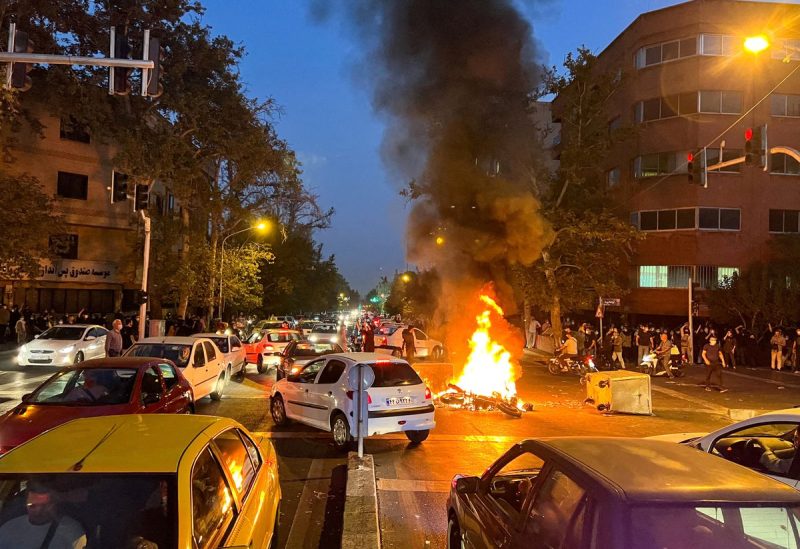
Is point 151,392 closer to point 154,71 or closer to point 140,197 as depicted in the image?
point 154,71

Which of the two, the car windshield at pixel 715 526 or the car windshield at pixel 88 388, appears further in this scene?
the car windshield at pixel 88 388

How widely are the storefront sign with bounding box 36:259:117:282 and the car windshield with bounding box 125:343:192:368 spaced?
2333cm

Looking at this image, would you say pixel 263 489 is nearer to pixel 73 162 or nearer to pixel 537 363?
pixel 537 363

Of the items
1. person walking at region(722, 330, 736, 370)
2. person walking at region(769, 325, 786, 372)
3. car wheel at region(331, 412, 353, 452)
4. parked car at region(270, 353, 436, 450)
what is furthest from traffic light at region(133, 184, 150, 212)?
person walking at region(769, 325, 786, 372)

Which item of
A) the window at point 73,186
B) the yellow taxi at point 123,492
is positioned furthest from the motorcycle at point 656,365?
the window at point 73,186

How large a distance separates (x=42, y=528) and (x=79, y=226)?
34458mm

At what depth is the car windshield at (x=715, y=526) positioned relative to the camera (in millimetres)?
2506

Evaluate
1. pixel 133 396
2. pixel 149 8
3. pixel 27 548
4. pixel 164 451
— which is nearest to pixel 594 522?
pixel 164 451

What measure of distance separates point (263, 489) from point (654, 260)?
3027 centimetres

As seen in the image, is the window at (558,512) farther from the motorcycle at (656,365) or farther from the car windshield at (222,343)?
the motorcycle at (656,365)

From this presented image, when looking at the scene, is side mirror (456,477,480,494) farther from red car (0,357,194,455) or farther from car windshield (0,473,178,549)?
red car (0,357,194,455)

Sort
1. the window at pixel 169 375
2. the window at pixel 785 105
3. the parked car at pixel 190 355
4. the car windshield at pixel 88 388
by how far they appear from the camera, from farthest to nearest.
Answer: the window at pixel 785 105, the parked car at pixel 190 355, the window at pixel 169 375, the car windshield at pixel 88 388

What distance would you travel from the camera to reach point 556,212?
2736cm

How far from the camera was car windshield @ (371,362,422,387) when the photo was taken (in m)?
8.75
